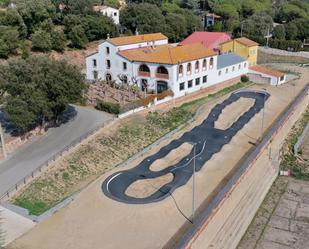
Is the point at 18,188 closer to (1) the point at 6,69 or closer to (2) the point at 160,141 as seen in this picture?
(1) the point at 6,69

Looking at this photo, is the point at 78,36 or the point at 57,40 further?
the point at 78,36

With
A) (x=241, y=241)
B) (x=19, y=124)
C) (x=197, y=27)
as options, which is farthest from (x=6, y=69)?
(x=197, y=27)

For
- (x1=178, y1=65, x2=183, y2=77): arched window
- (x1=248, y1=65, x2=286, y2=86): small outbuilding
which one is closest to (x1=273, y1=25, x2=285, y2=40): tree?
(x1=248, y1=65, x2=286, y2=86): small outbuilding

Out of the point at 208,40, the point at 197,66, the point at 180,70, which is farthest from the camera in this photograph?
the point at 208,40

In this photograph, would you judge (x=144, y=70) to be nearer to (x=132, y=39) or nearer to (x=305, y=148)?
(x=132, y=39)

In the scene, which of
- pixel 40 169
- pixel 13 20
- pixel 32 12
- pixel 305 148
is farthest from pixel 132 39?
pixel 40 169
